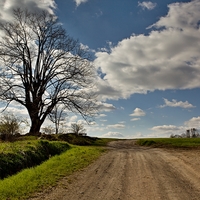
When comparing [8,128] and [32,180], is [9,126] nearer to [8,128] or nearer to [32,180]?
[8,128]

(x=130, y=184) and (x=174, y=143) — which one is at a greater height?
(x=174, y=143)

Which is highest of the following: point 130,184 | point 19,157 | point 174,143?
point 174,143

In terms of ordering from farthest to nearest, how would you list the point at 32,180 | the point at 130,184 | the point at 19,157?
the point at 19,157
the point at 32,180
the point at 130,184

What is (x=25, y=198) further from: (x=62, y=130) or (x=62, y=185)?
(x=62, y=130)

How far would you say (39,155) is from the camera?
15258 mm

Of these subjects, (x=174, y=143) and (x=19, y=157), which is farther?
(x=174, y=143)

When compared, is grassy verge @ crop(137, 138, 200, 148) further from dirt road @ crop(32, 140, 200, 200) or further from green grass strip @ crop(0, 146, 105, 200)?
green grass strip @ crop(0, 146, 105, 200)

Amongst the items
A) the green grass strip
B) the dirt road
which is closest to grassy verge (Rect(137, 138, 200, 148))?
the dirt road

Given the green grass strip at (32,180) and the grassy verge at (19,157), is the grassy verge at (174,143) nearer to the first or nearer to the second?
the grassy verge at (19,157)

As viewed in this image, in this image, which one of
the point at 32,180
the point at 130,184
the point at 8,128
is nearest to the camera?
the point at 130,184

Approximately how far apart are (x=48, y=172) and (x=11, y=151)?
2953 millimetres

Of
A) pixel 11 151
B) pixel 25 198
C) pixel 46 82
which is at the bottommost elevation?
pixel 25 198

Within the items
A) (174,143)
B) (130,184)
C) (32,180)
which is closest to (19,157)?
(32,180)

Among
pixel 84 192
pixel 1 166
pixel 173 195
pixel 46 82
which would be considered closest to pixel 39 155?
pixel 1 166
